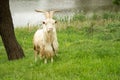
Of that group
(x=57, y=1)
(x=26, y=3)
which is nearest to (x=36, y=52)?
(x=26, y=3)

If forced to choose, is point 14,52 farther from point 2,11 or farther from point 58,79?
point 58,79

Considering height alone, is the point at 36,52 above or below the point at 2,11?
below

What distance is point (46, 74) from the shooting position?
7.54 m

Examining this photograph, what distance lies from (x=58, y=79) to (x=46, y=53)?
205 centimetres

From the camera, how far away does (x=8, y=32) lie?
35.5 feet

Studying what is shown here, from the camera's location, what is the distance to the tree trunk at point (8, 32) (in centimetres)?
1056

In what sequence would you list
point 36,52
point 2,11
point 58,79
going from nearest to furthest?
point 58,79 < point 36,52 < point 2,11

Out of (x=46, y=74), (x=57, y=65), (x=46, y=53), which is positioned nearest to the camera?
(x=46, y=74)

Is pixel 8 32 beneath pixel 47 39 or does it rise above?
beneath

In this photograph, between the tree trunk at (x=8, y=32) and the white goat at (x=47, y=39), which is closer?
the white goat at (x=47, y=39)

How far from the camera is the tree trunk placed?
10.6 m

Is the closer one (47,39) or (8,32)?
(47,39)

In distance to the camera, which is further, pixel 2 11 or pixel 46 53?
pixel 2 11

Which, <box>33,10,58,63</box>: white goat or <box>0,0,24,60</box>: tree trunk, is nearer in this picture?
<box>33,10,58,63</box>: white goat
